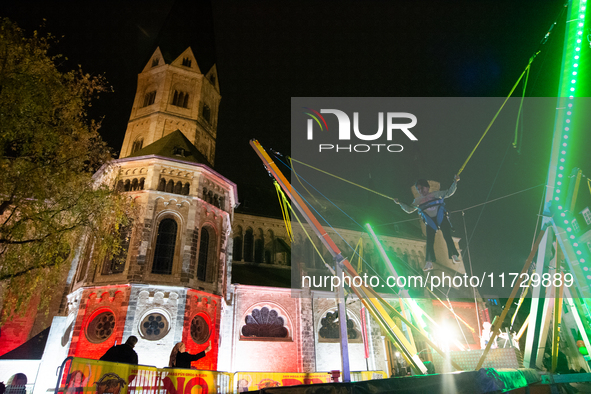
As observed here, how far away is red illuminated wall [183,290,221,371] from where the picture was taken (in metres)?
14.9

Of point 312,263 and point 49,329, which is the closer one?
point 49,329

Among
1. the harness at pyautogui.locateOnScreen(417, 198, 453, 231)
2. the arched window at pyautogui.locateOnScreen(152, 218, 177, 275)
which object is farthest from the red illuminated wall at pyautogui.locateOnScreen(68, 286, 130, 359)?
the harness at pyautogui.locateOnScreen(417, 198, 453, 231)

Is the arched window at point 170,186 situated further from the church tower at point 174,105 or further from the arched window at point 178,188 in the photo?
the church tower at point 174,105

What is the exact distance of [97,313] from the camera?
14.7 meters

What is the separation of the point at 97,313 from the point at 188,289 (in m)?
3.99

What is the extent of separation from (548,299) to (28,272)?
1370cm

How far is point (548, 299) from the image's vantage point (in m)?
7.25

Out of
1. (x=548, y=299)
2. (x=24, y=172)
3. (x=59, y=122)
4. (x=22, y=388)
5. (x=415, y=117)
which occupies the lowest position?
(x=22, y=388)

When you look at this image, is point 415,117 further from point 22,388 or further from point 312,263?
point 22,388

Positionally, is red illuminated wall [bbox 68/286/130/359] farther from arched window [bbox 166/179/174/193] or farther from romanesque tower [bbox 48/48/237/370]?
arched window [bbox 166/179/174/193]

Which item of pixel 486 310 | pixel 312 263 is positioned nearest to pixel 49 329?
pixel 312 263

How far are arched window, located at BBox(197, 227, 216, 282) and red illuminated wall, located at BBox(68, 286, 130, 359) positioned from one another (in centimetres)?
365

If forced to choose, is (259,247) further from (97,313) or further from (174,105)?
(174,105)

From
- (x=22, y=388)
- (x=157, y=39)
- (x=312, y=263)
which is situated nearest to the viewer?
(x=22, y=388)
